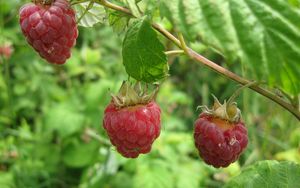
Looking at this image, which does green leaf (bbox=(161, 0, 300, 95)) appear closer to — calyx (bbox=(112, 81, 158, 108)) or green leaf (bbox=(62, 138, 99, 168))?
calyx (bbox=(112, 81, 158, 108))

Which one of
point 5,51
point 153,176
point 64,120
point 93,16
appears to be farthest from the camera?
point 64,120

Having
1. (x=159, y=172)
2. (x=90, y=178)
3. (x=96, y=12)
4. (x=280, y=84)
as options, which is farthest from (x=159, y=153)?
(x=280, y=84)

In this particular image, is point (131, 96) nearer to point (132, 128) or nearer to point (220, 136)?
point (132, 128)

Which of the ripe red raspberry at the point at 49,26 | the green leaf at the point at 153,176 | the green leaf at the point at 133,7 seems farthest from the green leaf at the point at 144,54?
the green leaf at the point at 153,176

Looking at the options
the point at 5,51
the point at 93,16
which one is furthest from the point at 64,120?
the point at 93,16

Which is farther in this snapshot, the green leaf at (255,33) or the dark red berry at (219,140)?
the dark red berry at (219,140)

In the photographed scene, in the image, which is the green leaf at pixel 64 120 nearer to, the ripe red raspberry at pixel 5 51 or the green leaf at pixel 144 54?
the ripe red raspberry at pixel 5 51

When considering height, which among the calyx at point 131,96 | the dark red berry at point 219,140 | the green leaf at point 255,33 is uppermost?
the green leaf at point 255,33
